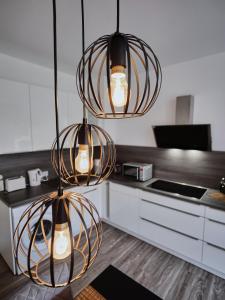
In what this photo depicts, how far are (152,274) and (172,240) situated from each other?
1.50 feet

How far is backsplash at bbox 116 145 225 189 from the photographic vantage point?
2.22 meters

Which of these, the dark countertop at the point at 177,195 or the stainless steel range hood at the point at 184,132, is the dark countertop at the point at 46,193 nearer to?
the dark countertop at the point at 177,195

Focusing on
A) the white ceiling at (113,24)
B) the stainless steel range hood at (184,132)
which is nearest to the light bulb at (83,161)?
the white ceiling at (113,24)

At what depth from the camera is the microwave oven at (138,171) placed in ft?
8.47

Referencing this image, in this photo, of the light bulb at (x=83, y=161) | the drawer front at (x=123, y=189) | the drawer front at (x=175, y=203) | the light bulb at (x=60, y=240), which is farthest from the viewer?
the drawer front at (x=123, y=189)

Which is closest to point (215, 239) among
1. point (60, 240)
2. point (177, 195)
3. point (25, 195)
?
point (177, 195)

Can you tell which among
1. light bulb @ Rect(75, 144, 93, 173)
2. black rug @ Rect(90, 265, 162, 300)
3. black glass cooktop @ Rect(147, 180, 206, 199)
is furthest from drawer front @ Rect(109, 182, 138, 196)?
light bulb @ Rect(75, 144, 93, 173)

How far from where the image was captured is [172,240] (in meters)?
2.14

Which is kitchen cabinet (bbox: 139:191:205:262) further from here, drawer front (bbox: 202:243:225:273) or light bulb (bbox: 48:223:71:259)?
light bulb (bbox: 48:223:71:259)

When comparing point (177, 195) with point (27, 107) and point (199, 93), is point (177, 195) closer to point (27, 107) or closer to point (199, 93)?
point (199, 93)

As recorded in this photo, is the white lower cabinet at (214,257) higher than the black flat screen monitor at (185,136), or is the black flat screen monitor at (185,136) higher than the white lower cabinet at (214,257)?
the black flat screen monitor at (185,136)

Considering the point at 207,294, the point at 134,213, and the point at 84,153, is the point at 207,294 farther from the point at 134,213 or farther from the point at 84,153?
the point at 84,153

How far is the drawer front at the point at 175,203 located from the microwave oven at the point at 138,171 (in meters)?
0.31

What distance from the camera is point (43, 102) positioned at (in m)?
2.23
